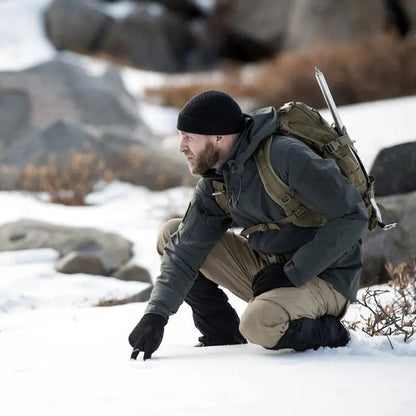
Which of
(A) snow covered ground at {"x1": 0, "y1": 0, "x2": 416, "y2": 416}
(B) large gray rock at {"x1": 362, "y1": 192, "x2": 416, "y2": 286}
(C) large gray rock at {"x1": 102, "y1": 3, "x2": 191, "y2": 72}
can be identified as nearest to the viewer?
(A) snow covered ground at {"x1": 0, "y1": 0, "x2": 416, "y2": 416}

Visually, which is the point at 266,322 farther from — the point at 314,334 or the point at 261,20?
the point at 261,20

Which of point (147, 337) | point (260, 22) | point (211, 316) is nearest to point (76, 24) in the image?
point (260, 22)

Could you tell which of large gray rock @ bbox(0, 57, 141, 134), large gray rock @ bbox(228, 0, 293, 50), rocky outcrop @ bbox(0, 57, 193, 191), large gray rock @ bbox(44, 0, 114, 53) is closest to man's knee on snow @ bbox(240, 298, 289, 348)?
rocky outcrop @ bbox(0, 57, 193, 191)

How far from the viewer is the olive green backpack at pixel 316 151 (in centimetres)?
354

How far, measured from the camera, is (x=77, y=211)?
844cm

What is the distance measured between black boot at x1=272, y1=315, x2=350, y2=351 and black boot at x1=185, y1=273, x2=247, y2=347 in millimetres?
505

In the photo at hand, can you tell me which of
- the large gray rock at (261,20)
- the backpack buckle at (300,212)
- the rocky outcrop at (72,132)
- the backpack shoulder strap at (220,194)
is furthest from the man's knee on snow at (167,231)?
the large gray rock at (261,20)

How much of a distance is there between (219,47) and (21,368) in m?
16.9

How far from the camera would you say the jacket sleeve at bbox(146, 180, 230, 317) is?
3814mm

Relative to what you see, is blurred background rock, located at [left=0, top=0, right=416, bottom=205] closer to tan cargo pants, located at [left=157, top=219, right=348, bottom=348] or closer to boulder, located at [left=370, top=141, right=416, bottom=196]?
boulder, located at [left=370, top=141, right=416, bottom=196]

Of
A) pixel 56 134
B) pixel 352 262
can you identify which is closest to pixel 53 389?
pixel 352 262

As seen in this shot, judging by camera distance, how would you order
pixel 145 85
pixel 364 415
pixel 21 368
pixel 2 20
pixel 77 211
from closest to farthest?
pixel 364 415 < pixel 21 368 < pixel 77 211 < pixel 145 85 < pixel 2 20

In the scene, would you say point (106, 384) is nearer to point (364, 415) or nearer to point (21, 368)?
point (21, 368)

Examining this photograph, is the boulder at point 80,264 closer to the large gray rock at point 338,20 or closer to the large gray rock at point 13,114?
the large gray rock at point 13,114
